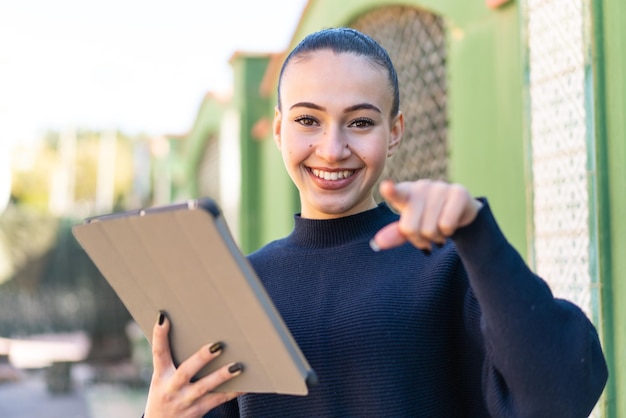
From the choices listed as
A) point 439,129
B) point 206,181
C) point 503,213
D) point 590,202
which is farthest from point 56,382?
point 590,202

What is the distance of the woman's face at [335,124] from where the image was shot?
64.7 inches

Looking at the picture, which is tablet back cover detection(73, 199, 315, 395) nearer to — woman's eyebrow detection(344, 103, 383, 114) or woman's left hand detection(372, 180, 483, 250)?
woman's left hand detection(372, 180, 483, 250)

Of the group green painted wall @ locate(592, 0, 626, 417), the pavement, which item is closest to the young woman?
green painted wall @ locate(592, 0, 626, 417)

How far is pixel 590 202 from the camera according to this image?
2.60 meters

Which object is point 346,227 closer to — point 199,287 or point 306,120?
point 306,120

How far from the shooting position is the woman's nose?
1.64m

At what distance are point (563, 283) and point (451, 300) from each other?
1.36 metres

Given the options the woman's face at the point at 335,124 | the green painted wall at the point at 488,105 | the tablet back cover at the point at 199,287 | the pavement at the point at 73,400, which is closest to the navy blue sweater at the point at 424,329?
the woman's face at the point at 335,124

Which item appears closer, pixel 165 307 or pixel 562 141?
pixel 165 307

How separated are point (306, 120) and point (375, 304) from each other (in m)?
0.39

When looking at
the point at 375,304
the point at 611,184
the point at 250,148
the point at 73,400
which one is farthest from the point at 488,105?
the point at 73,400

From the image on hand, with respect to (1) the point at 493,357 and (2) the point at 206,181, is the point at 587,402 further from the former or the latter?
Answer: (2) the point at 206,181

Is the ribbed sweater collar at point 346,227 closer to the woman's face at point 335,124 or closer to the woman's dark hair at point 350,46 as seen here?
the woman's face at point 335,124

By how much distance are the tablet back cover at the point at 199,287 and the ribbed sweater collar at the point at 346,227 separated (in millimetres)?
466
